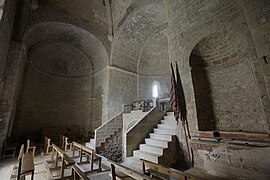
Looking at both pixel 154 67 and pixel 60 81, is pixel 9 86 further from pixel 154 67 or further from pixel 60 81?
pixel 154 67

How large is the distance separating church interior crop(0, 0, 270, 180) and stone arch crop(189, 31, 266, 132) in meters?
0.03

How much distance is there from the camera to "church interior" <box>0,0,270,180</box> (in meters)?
3.13

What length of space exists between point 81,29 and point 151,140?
8002mm

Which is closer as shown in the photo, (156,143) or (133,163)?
(133,163)

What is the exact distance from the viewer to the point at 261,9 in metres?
3.10

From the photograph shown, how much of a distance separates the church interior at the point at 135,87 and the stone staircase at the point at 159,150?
0.11ft

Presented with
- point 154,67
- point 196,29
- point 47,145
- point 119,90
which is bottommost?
point 47,145

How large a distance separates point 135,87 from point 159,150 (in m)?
6.75

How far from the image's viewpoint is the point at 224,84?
441 centimetres

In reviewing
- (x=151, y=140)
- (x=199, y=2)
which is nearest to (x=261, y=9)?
(x=199, y=2)

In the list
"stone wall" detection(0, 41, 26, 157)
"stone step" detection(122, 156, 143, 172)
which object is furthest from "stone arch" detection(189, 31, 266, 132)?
"stone wall" detection(0, 41, 26, 157)

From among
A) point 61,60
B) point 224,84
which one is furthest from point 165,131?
point 61,60

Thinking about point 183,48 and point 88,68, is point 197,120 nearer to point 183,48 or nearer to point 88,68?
point 183,48

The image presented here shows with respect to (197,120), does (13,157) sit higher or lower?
lower
